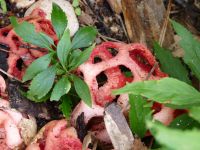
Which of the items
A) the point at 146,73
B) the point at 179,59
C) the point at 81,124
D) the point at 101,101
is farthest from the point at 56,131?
the point at 179,59

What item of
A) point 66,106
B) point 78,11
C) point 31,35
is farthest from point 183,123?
point 78,11

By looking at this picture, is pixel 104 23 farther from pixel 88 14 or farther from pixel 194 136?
pixel 194 136

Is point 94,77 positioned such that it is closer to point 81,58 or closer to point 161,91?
point 81,58

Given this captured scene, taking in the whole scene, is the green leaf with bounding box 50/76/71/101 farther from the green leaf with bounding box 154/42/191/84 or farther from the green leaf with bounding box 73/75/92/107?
the green leaf with bounding box 154/42/191/84

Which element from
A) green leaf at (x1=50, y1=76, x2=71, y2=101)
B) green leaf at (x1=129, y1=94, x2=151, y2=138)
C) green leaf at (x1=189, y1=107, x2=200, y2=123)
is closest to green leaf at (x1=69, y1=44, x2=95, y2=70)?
green leaf at (x1=50, y1=76, x2=71, y2=101)

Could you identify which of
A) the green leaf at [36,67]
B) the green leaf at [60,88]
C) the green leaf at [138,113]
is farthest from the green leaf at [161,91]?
the green leaf at [36,67]

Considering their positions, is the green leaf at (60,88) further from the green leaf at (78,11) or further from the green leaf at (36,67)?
the green leaf at (78,11)
